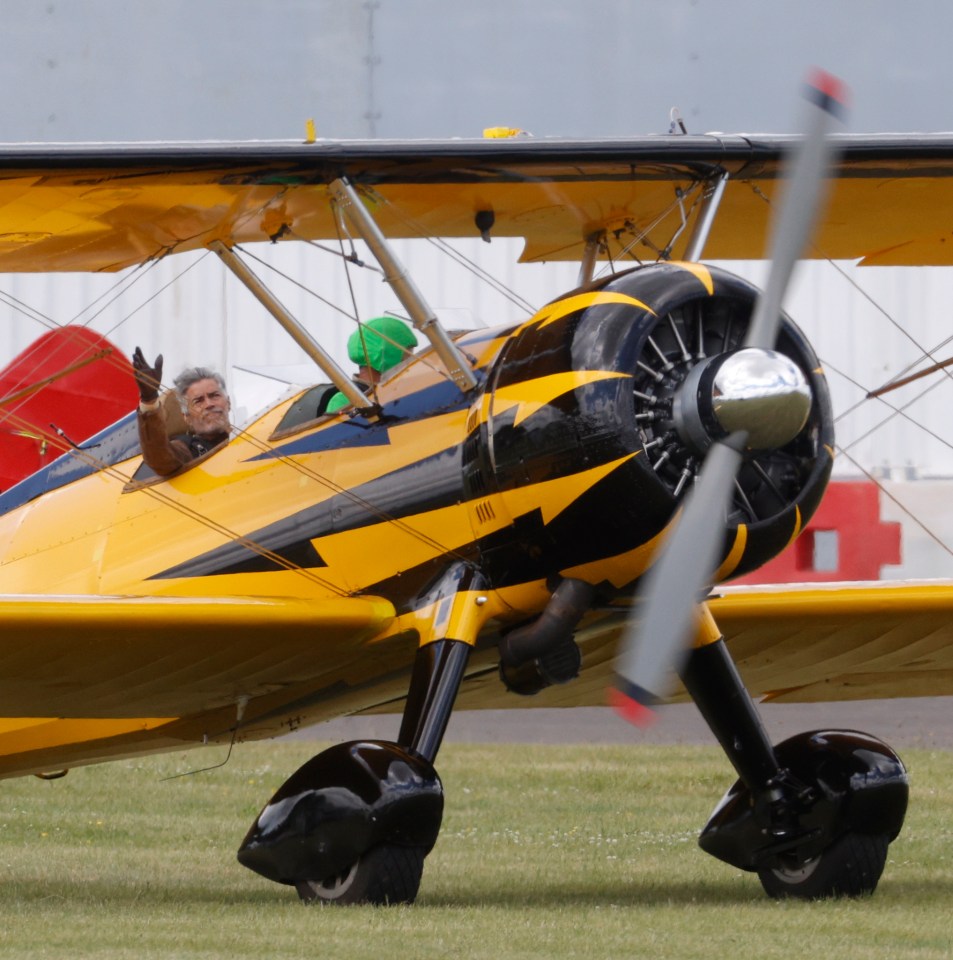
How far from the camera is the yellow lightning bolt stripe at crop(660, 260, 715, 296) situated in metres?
6.50

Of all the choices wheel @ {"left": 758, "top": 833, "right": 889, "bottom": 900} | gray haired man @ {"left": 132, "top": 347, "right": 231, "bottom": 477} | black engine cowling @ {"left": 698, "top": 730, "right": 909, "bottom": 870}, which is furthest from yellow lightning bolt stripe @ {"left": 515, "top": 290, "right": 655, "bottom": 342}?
wheel @ {"left": 758, "top": 833, "right": 889, "bottom": 900}

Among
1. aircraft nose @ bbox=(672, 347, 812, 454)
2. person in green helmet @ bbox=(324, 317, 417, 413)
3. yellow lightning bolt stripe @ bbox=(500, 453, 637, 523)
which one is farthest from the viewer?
person in green helmet @ bbox=(324, 317, 417, 413)

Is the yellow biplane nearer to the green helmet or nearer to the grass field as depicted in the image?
the green helmet

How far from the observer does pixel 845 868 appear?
23.7 ft

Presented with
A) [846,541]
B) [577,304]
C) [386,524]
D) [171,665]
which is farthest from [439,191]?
[846,541]

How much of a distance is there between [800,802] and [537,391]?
82.3 inches

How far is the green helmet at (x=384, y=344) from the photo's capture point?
7.77 m

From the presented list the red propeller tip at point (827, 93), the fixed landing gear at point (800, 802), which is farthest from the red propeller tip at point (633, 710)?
the red propeller tip at point (827, 93)

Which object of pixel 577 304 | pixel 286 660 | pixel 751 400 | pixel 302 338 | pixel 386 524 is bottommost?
pixel 286 660

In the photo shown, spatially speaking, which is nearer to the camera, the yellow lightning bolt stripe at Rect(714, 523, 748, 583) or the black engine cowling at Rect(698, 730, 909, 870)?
the yellow lightning bolt stripe at Rect(714, 523, 748, 583)

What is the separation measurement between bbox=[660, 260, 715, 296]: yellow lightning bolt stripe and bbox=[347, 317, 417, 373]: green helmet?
1513 millimetres

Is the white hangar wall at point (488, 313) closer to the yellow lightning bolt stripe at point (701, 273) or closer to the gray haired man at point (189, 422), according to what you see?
the gray haired man at point (189, 422)

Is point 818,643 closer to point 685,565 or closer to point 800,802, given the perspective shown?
point 800,802

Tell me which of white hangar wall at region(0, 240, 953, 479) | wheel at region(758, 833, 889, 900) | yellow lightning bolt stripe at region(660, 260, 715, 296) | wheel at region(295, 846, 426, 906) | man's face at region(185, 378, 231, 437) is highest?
yellow lightning bolt stripe at region(660, 260, 715, 296)
